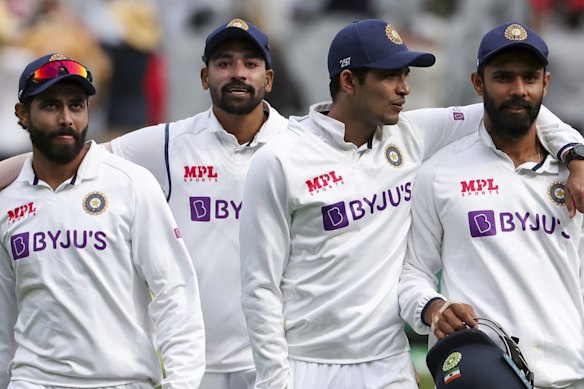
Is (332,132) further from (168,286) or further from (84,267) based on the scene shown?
(84,267)

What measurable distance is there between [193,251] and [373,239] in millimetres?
1025

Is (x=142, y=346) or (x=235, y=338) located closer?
(x=142, y=346)

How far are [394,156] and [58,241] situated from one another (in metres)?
1.40

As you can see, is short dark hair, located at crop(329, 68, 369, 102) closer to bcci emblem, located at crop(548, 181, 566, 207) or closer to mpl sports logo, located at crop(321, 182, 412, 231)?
mpl sports logo, located at crop(321, 182, 412, 231)

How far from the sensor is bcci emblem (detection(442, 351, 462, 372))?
4641mm

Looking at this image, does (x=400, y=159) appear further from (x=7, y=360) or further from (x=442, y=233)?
(x=7, y=360)

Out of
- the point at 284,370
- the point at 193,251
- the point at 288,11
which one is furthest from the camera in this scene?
the point at 288,11

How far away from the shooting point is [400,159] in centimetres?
517

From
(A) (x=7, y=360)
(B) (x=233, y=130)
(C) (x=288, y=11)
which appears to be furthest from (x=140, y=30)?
(A) (x=7, y=360)

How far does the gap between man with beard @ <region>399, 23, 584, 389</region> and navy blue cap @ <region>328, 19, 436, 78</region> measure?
29 cm

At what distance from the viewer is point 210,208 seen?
573 centimetres

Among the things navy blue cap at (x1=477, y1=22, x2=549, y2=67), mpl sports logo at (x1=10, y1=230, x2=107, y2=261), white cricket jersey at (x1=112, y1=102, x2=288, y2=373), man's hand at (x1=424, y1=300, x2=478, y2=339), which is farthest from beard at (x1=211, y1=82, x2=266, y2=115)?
man's hand at (x1=424, y1=300, x2=478, y2=339)

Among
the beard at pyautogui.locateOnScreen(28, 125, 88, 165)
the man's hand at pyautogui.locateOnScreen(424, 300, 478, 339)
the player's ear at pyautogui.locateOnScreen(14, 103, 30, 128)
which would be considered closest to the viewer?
the man's hand at pyautogui.locateOnScreen(424, 300, 478, 339)

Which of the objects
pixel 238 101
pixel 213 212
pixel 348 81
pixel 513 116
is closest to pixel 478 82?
pixel 513 116
